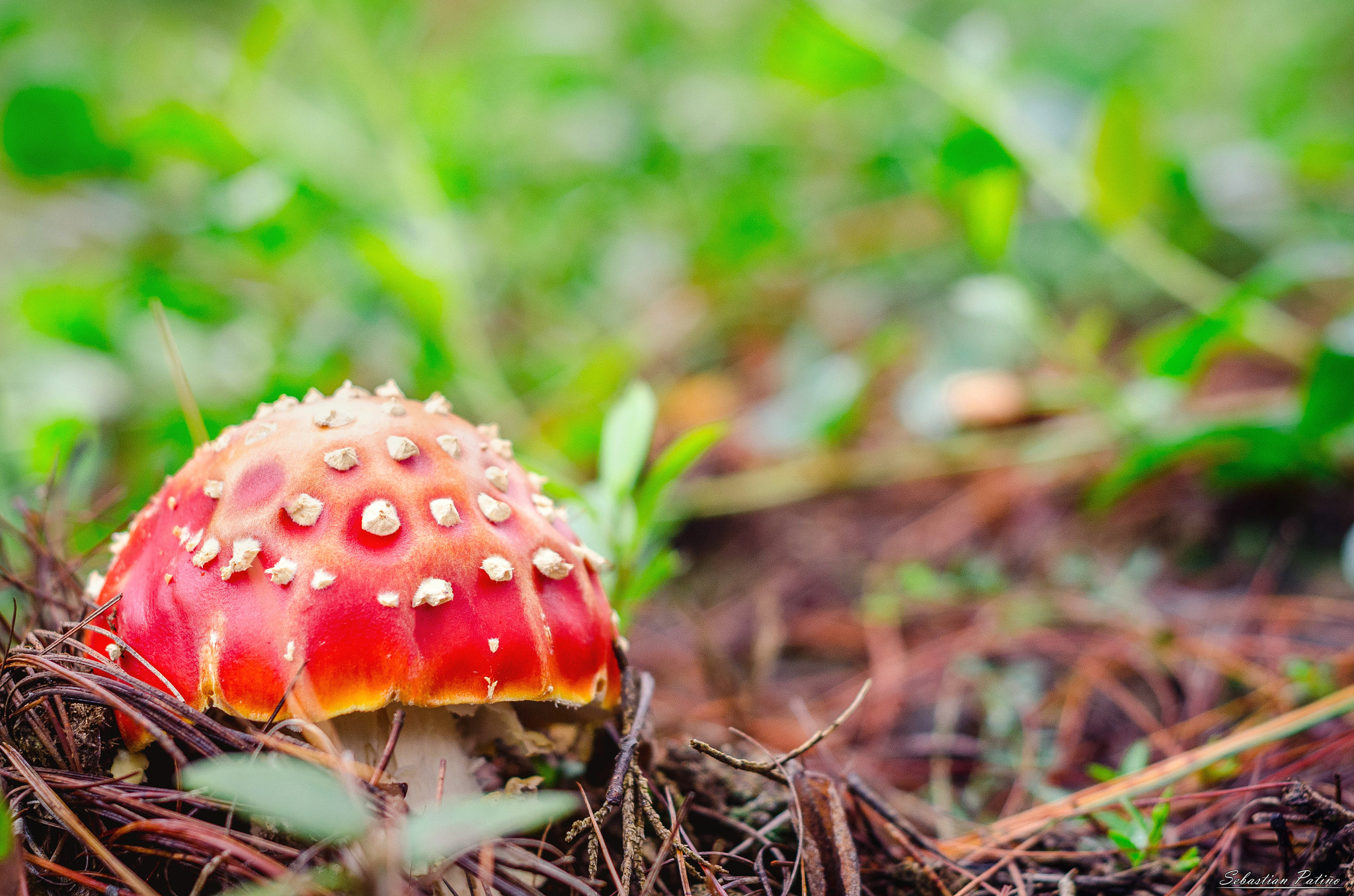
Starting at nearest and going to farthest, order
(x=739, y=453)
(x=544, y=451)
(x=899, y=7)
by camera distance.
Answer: (x=544, y=451)
(x=739, y=453)
(x=899, y=7)

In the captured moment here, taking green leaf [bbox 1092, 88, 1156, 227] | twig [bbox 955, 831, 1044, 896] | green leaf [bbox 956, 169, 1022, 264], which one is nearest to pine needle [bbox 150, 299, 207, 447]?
twig [bbox 955, 831, 1044, 896]

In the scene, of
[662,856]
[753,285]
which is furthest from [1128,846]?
[753,285]

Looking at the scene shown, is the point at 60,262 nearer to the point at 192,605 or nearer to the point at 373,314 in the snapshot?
the point at 373,314

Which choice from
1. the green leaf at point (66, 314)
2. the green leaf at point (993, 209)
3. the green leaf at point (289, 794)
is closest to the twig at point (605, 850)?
the green leaf at point (289, 794)

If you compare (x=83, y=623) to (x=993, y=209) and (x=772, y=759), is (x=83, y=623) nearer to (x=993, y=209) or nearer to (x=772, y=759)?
(x=772, y=759)

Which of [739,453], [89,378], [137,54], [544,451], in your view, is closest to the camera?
[544,451]

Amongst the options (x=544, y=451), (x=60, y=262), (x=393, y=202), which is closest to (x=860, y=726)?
(x=544, y=451)

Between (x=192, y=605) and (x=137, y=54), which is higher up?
(x=137, y=54)

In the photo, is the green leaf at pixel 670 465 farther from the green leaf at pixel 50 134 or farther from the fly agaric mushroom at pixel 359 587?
the green leaf at pixel 50 134
